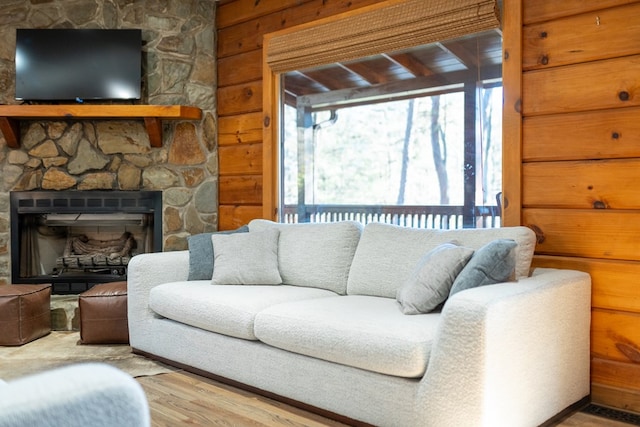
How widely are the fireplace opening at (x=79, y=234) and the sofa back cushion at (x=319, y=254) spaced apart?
1.51m

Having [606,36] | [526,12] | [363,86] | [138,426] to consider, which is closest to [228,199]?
[363,86]

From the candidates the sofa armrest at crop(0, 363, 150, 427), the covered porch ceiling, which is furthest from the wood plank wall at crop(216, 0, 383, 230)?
the sofa armrest at crop(0, 363, 150, 427)

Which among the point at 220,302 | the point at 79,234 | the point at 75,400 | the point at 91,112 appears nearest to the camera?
the point at 75,400

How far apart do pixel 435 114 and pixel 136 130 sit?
7.93 ft

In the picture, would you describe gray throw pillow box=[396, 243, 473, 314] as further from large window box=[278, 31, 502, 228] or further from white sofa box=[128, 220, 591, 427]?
large window box=[278, 31, 502, 228]

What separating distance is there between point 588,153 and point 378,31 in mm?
1475

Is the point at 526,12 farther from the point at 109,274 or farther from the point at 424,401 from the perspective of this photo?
the point at 109,274

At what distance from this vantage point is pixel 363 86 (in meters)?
3.97

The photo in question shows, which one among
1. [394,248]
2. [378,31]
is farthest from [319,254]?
[378,31]

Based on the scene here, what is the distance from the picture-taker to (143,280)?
358 centimetres

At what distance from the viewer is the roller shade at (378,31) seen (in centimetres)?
317

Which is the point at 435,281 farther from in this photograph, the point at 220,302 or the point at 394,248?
the point at 220,302

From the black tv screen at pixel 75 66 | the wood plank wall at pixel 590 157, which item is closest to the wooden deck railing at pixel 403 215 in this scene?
the wood plank wall at pixel 590 157

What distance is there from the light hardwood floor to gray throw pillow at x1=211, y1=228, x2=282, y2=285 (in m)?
0.63
